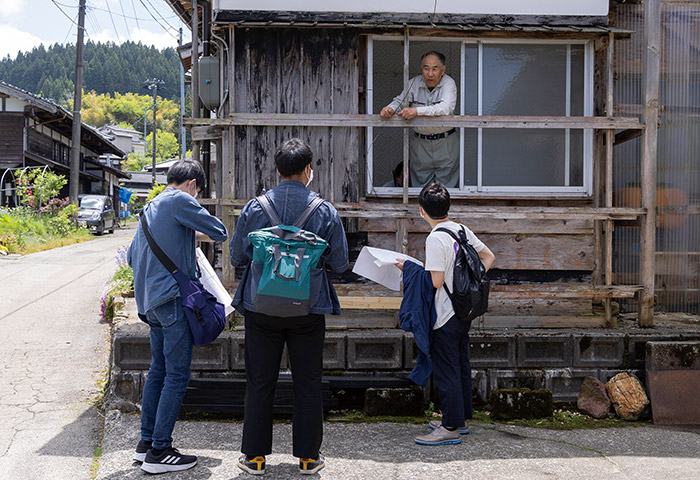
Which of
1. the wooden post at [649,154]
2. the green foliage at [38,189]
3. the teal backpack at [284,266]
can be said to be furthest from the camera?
the green foliage at [38,189]

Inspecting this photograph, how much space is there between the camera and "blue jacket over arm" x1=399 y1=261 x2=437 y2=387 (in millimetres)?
4484

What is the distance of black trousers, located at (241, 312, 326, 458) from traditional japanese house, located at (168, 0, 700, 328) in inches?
66.8

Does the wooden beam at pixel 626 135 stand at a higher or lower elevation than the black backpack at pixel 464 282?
higher

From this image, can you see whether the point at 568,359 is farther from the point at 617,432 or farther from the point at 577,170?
the point at 577,170

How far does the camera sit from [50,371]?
21.2 ft

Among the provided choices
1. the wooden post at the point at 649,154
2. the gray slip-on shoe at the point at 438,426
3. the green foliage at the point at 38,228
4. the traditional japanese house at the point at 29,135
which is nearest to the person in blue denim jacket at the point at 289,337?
the gray slip-on shoe at the point at 438,426

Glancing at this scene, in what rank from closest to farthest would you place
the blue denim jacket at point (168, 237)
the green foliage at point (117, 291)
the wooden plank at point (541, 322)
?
the blue denim jacket at point (168, 237) → the wooden plank at point (541, 322) → the green foliage at point (117, 291)

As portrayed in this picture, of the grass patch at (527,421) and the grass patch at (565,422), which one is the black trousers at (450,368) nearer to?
the grass patch at (527,421)

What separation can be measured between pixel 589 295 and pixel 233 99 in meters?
3.78

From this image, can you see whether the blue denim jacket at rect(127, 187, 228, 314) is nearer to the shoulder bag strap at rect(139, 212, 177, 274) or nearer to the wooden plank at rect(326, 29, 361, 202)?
the shoulder bag strap at rect(139, 212, 177, 274)

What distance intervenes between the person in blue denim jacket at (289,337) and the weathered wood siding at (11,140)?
87.1ft

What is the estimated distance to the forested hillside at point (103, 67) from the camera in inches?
3984

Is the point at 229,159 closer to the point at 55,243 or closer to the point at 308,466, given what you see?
the point at 308,466

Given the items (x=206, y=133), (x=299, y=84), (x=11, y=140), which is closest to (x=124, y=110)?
(x=11, y=140)
